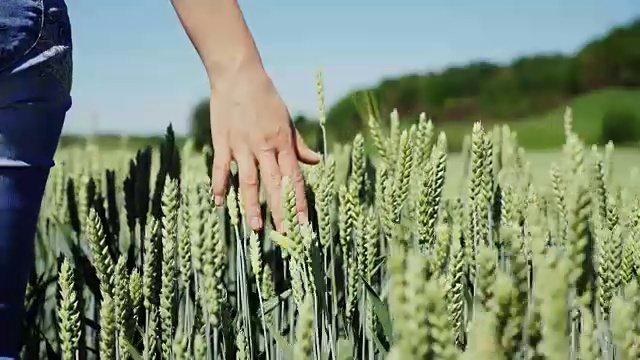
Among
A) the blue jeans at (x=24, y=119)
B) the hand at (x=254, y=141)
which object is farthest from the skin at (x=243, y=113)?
the blue jeans at (x=24, y=119)

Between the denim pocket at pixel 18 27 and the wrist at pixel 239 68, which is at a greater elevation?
the denim pocket at pixel 18 27

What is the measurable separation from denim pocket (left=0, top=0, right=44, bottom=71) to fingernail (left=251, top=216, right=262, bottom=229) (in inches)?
8.6

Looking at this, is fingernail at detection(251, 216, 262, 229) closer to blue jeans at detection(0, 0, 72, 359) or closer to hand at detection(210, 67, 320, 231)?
hand at detection(210, 67, 320, 231)

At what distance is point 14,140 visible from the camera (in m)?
0.70

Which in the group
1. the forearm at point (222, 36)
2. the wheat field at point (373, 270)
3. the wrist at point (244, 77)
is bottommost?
the wheat field at point (373, 270)

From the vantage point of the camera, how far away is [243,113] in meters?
0.76

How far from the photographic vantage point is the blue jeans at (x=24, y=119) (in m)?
0.70

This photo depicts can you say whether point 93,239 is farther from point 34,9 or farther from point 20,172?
point 34,9

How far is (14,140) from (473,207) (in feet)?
1.28

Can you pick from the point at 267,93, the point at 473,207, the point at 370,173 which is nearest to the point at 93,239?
the point at 267,93

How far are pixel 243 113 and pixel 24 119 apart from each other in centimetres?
17

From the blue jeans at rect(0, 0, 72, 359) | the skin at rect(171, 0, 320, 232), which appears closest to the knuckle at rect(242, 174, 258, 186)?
the skin at rect(171, 0, 320, 232)

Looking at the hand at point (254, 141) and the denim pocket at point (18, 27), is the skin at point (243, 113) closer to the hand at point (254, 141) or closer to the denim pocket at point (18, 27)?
the hand at point (254, 141)

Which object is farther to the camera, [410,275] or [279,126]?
[279,126]
